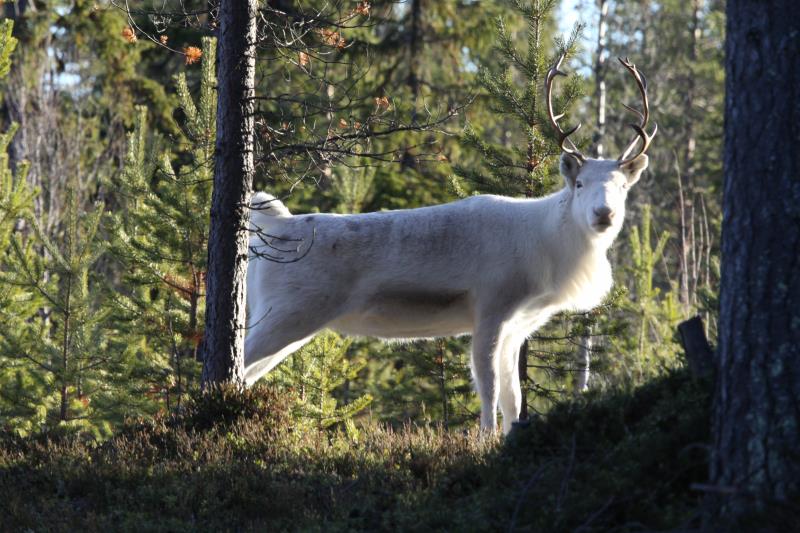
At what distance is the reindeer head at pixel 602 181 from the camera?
775 cm

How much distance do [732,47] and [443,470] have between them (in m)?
3.02

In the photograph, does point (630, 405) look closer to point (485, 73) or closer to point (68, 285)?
point (485, 73)

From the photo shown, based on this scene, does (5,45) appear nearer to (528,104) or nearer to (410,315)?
(410,315)

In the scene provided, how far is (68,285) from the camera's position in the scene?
10977 millimetres

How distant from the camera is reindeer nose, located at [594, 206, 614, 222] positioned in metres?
7.64

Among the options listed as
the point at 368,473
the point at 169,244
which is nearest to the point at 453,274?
the point at 368,473

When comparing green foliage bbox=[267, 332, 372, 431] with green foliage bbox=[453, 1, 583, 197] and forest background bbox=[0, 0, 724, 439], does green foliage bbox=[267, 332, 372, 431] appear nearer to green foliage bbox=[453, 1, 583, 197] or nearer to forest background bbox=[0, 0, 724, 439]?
forest background bbox=[0, 0, 724, 439]

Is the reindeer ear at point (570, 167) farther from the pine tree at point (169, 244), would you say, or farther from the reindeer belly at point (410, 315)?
the pine tree at point (169, 244)

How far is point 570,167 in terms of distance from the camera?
823 cm

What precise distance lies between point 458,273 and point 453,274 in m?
0.04

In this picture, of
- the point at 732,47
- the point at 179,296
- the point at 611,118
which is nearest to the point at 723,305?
the point at 732,47

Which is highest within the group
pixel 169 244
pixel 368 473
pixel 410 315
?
pixel 169 244

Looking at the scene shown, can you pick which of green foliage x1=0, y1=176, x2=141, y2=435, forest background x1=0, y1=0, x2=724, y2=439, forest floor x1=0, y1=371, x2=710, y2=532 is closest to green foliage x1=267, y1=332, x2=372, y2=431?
forest background x1=0, y1=0, x2=724, y2=439

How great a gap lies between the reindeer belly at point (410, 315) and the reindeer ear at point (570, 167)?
4.27 ft
